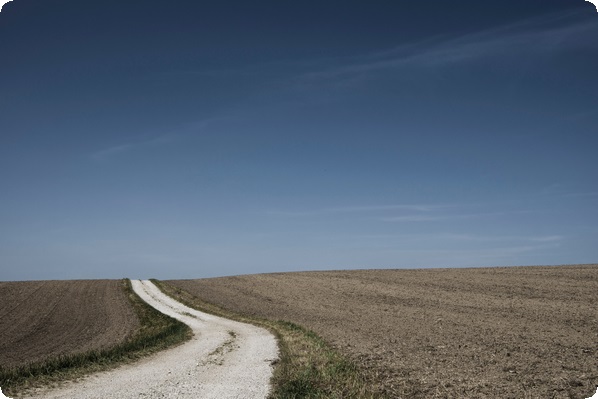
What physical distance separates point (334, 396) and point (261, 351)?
30.6 feet

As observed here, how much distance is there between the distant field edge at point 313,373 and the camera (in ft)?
50.8

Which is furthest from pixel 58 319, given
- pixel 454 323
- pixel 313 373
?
pixel 313 373

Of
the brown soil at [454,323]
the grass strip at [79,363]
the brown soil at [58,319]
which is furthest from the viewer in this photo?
the brown soil at [58,319]

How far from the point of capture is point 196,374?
18.2 metres

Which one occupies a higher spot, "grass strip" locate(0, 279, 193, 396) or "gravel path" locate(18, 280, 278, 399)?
"grass strip" locate(0, 279, 193, 396)

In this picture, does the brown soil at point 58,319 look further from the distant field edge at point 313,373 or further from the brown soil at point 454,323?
the distant field edge at point 313,373

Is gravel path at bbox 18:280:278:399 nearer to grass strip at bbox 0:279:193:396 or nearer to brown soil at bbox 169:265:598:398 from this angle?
grass strip at bbox 0:279:193:396

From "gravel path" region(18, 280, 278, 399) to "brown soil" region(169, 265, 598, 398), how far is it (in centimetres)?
403

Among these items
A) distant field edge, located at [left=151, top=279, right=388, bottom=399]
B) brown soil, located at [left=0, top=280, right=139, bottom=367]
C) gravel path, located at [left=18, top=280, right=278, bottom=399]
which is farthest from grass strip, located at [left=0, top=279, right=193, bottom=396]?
distant field edge, located at [left=151, top=279, right=388, bottom=399]

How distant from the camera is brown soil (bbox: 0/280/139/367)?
29.2 metres

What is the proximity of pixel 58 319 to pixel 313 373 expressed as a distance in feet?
103

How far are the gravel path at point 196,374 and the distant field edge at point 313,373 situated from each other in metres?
0.50

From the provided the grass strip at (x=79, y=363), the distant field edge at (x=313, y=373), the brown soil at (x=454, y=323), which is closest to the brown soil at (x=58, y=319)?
the grass strip at (x=79, y=363)

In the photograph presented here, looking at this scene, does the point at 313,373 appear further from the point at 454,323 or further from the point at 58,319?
the point at 58,319
